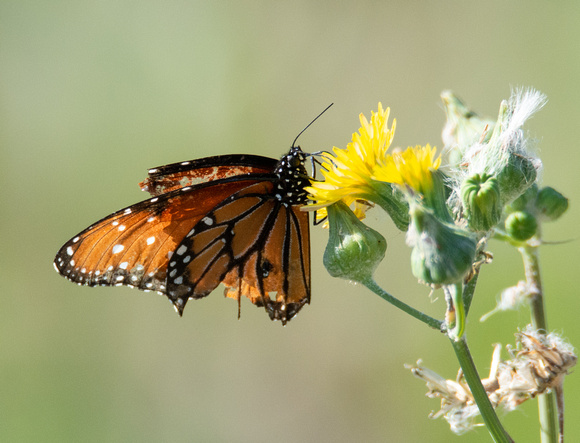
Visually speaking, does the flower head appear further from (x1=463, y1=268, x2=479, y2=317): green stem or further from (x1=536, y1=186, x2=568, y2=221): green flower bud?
(x1=536, y1=186, x2=568, y2=221): green flower bud

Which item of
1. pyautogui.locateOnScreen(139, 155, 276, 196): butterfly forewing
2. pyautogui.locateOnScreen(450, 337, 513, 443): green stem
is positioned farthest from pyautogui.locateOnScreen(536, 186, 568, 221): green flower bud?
pyautogui.locateOnScreen(139, 155, 276, 196): butterfly forewing

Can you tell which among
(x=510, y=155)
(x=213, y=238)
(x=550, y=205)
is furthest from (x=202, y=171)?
(x=550, y=205)

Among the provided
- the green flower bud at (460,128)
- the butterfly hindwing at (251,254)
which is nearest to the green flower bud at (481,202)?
the green flower bud at (460,128)

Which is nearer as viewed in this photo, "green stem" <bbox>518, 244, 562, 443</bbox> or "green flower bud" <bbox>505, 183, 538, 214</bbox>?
"green stem" <bbox>518, 244, 562, 443</bbox>

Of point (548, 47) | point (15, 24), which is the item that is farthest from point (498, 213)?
point (15, 24)

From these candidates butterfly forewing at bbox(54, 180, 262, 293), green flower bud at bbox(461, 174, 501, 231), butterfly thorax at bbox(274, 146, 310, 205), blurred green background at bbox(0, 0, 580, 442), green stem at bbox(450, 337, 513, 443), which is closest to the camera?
green stem at bbox(450, 337, 513, 443)

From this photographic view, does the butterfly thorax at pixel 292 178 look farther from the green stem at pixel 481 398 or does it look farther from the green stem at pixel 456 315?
the green stem at pixel 481 398
